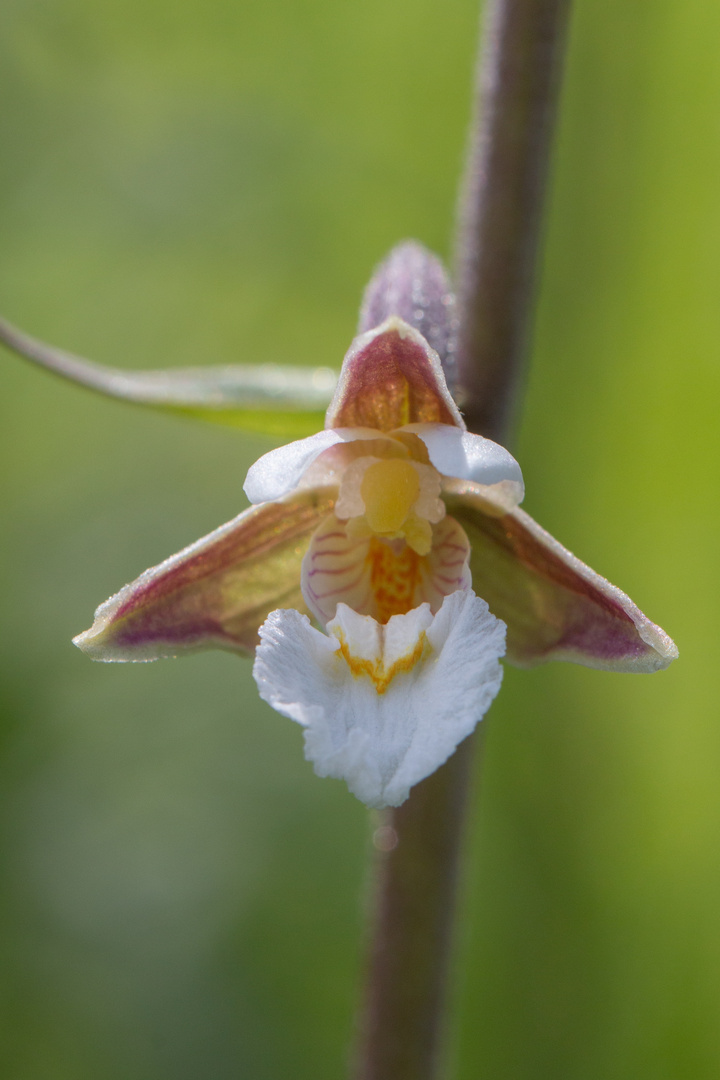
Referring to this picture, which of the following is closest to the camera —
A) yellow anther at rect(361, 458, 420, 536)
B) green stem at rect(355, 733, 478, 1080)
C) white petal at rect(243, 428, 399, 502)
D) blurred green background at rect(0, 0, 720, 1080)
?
white petal at rect(243, 428, 399, 502)

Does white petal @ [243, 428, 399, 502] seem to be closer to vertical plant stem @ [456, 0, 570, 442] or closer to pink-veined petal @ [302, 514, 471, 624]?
pink-veined petal @ [302, 514, 471, 624]

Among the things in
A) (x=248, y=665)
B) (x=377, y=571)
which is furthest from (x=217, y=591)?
(x=248, y=665)

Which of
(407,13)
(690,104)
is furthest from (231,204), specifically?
(690,104)

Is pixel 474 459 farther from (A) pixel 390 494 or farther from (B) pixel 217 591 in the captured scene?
(B) pixel 217 591

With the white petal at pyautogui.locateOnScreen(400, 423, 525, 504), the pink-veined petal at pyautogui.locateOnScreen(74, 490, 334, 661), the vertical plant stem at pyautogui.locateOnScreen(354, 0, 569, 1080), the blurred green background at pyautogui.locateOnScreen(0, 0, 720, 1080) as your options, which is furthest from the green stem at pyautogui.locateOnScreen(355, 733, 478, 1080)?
the blurred green background at pyautogui.locateOnScreen(0, 0, 720, 1080)

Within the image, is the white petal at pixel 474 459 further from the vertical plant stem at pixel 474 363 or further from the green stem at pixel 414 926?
the green stem at pixel 414 926

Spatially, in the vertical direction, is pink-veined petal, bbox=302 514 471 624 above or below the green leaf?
below
